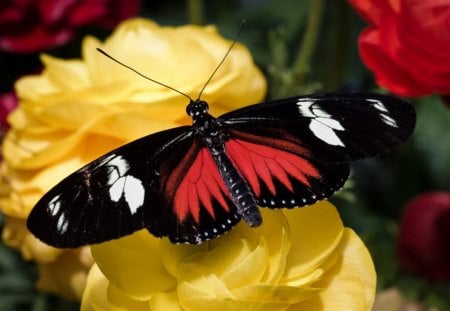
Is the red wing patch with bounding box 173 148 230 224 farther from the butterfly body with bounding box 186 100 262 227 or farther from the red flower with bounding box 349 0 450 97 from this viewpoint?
the red flower with bounding box 349 0 450 97

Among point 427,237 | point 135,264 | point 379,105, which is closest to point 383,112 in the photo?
point 379,105

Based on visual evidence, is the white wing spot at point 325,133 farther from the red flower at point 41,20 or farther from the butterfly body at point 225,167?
the red flower at point 41,20

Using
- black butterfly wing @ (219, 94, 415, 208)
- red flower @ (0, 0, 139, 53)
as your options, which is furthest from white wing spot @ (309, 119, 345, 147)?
red flower @ (0, 0, 139, 53)

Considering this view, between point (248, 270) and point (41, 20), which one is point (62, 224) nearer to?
point (248, 270)

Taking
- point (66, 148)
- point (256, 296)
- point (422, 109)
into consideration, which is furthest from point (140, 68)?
point (422, 109)

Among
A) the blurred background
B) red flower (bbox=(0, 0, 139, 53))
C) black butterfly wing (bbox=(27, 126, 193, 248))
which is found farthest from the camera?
red flower (bbox=(0, 0, 139, 53))
